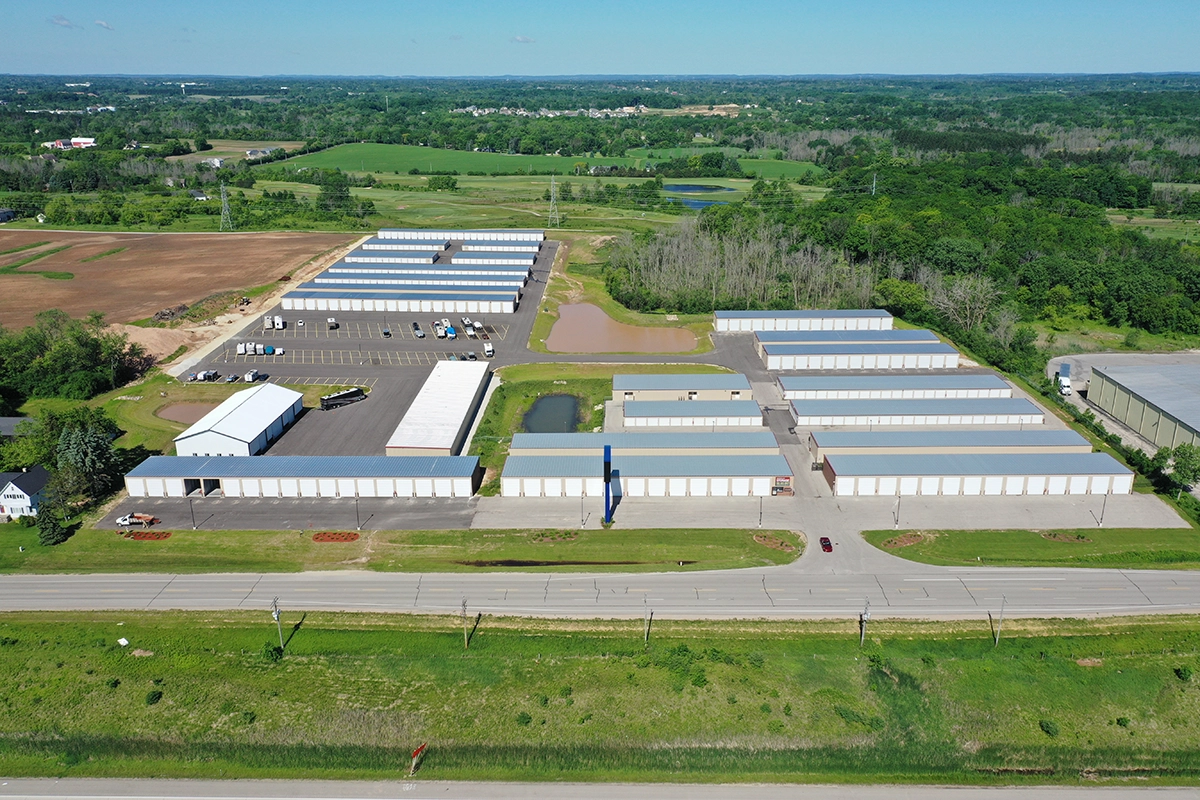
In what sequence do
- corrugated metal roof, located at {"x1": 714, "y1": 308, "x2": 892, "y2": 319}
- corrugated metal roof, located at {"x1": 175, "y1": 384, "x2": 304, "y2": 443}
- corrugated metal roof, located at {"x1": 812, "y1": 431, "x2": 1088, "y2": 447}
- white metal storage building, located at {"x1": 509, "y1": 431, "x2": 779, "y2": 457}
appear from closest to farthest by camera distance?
1. white metal storage building, located at {"x1": 509, "y1": 431, "x2": 779, "y2": 457}
2. corrugated metal roof, located at {"x1": 812, "y1": 431, "x2": 1088, "y2": 447}
3. corrugated metal roof, located at {"x1": 175, "y1": 384, "x2": 304, "y2": 443}
4. corrugated metal roof, located at {"x1": 714, "y1": 308, "x2": 892, "y2": 319}

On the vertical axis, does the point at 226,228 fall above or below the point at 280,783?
above

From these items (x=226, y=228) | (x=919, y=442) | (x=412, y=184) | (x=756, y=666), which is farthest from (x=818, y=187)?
(x=756, y=666)

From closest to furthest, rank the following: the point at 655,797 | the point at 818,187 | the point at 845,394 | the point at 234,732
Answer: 1. the point at 655,797
2. the point at 234,732
3. the point at 845,394
4. the point at 818,187

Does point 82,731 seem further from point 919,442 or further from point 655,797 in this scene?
point 919,442

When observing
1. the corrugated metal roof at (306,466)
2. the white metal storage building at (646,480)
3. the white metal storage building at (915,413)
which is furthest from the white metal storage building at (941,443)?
the corrugated metal roof at (306,466)

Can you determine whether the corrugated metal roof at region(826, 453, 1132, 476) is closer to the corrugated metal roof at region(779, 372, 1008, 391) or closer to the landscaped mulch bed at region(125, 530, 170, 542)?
the corrugated metal roof at region(779, 372, 1008, 391)

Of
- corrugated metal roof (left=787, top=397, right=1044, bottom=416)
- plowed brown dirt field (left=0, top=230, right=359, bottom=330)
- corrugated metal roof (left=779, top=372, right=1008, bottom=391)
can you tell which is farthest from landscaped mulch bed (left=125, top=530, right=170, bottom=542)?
plowed brown dirt field (left=0, top=230, right=359, bottom=330)

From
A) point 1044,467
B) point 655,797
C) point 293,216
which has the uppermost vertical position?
point 293,216
